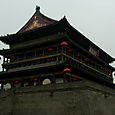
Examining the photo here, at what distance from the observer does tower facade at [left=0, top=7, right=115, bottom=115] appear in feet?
55.1

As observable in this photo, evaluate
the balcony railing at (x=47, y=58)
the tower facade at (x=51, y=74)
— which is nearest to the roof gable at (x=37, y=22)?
the tower facade at (x=51, y=74)

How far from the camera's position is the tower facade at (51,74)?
16.8m

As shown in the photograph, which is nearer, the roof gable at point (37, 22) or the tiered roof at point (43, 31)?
the tiered roof at point (43, 31)

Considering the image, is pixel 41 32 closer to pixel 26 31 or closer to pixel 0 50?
pixel 26 31

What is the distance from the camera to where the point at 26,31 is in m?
26.5

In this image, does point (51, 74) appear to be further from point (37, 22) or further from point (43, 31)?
point (37, 22)

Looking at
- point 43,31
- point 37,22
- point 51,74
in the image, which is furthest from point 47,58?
point 37,22

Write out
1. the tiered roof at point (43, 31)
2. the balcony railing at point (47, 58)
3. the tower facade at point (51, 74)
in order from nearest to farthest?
the tower facade at point (51, 74), the balcony railing at point (47, 58), the tiered roof at point (43, 31)

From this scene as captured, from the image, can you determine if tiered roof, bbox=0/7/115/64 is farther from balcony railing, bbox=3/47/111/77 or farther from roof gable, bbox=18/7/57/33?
balcony railing, bbox=3/47/111/77

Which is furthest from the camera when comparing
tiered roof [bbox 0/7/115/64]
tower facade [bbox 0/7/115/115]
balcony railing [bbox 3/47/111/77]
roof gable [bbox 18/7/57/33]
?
roof gable [bbox 18/7/57/33]

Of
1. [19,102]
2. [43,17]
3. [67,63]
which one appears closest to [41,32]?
[43,17]

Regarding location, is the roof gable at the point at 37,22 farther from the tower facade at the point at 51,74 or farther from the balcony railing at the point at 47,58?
the balcony railing at the point at 47,58

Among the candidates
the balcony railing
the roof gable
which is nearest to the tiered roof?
the roof gable

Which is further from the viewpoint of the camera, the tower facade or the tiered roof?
the tiered roof
